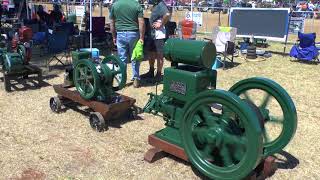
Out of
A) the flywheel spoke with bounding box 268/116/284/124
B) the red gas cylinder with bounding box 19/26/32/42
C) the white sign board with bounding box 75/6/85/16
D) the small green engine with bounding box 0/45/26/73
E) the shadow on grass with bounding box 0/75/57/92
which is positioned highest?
the white sign board with bounding box 75/6/85/16

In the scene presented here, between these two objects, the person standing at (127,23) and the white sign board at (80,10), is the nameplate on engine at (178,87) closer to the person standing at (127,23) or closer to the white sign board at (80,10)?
the person standing at (127,23)

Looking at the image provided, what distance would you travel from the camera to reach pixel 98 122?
4.71 m

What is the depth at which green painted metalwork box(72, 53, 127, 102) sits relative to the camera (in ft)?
15.6

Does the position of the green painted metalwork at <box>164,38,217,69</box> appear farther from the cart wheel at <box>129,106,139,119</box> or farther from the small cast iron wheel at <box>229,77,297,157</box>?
the cart wheel at <box>129,106,139,119</box>

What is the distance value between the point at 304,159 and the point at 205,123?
142 centimetres

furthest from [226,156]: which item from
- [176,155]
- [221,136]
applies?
[176,155]

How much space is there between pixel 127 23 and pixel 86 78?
1720mm

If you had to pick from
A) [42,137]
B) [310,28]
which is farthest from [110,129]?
[310,28]

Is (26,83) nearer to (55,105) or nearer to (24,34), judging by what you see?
(24,34)

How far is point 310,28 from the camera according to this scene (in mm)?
20438

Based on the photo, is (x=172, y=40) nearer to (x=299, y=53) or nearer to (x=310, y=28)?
(x=299, y=53)

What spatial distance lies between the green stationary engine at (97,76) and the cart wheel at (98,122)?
0.26 m

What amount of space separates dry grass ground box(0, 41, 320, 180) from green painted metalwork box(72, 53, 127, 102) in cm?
42

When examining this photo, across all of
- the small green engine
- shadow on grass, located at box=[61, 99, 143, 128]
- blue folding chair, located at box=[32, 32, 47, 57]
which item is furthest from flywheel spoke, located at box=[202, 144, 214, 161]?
blue folding chair, located at box=[32, 32, 47, 57]
